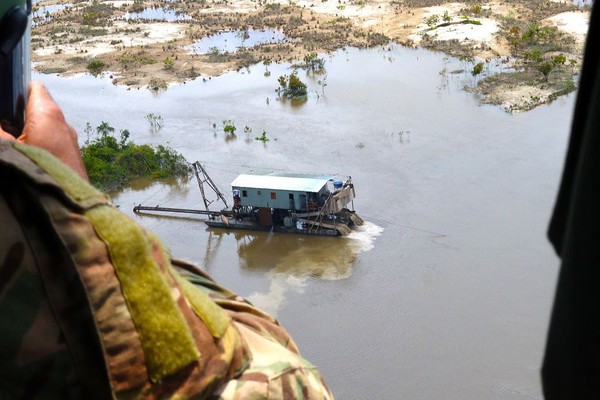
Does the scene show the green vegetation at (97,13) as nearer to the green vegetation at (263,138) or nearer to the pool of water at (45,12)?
the pool of water at (45,12)

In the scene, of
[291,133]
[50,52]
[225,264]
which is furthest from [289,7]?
[225,264]

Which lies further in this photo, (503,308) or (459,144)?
(459,144)

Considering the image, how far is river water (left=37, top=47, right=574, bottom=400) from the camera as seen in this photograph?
37.2 ft

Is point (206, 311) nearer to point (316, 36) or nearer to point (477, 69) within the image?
point (477, 69)

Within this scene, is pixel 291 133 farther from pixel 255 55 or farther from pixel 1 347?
pixel 1 347

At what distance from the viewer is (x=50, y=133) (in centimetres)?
149

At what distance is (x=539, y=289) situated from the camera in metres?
12.6

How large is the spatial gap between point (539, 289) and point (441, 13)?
1682 centimetres

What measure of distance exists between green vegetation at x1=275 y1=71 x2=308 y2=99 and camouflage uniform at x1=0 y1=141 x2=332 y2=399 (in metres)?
20.7

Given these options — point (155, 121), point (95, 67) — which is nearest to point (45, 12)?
point (95, 67)

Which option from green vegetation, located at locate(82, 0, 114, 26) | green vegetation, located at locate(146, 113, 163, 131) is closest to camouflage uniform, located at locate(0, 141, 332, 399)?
green vegetation, located at locate(146, 113, 163, 131)

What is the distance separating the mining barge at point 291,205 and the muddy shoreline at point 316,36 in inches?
241

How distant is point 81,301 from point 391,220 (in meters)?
14.0

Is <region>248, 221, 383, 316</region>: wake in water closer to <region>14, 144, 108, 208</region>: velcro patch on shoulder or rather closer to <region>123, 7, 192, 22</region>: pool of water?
<region>14, 144, 108, 208</region>: velcro patch on shoulder
